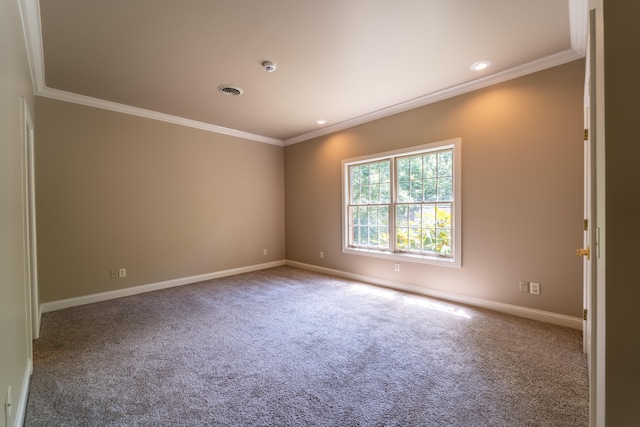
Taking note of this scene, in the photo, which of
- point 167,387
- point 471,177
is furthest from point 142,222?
point 471,177

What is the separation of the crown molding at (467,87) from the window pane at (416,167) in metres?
0.71

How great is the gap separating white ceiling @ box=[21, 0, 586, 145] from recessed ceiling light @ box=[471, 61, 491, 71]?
0.23 feet

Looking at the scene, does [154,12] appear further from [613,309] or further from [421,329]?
[421,329]

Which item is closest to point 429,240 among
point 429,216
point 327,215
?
point 429,216

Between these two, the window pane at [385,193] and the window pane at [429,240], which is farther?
the window pane at [385,193]

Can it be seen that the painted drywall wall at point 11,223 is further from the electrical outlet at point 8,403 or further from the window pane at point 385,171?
the window pane at point 385,171

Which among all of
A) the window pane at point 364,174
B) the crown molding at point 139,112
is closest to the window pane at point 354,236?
the window pane at point 364,174

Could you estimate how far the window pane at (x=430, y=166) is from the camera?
367 cm

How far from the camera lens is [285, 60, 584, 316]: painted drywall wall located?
2.66 m

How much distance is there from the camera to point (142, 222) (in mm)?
3979

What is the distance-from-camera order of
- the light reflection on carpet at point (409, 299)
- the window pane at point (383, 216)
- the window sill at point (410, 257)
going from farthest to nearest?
the window pane at point (383, 216) → the window sill at point (410, 257) → the light reflection on carpet at point (409, 299)

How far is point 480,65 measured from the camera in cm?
284

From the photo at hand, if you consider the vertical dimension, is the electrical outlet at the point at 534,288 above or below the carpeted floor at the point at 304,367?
above

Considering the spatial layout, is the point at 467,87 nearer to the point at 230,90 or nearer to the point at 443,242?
the point at 443,242
